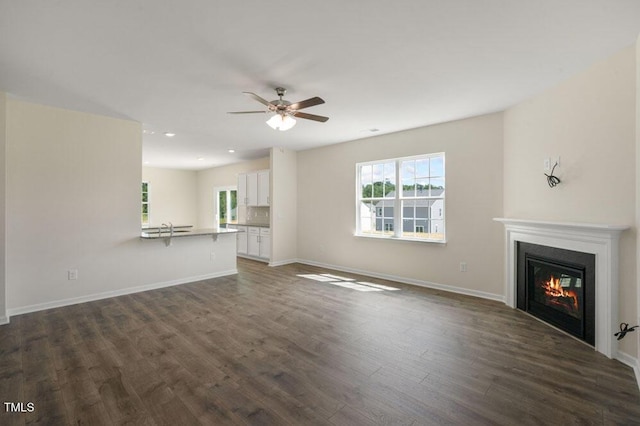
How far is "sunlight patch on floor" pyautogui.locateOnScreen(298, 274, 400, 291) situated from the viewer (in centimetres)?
478

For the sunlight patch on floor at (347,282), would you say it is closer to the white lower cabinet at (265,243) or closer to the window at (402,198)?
the window at (402,198)

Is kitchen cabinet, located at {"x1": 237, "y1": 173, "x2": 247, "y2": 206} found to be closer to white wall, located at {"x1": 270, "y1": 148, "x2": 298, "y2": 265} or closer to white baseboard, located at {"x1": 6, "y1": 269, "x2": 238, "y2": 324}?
white wall, located at {"x1": 270, "y1": 148, "x2": 298, "y2": 265}

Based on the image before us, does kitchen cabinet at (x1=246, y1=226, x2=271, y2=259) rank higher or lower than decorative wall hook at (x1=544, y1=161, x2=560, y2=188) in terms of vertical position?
lower

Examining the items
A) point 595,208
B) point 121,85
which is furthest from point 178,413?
point 595,208

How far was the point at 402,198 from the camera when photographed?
523 centimetres

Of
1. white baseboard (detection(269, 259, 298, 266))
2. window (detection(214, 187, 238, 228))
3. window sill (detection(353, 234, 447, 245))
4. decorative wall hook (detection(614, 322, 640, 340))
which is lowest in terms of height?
white baseboard (detection(269, 259, 298, 266))

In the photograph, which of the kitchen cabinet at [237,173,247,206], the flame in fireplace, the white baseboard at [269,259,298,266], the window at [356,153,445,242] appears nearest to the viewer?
the flame in fireplace

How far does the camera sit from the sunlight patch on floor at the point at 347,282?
4777mm

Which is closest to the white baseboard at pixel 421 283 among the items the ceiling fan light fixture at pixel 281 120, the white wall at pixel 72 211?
the white wall at pixel 72 211

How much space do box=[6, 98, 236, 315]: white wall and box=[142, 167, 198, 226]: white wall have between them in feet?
17.5

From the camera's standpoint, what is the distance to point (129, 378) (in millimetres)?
2244

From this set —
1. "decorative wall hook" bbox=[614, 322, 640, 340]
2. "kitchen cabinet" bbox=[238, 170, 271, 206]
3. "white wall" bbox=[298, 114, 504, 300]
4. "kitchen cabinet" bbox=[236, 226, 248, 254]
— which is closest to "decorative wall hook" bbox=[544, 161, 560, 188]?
"white wall" bbox=[298, 114, 504, 300]

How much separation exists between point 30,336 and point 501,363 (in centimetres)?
449

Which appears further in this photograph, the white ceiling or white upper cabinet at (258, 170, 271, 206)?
white upper cabinet at (258, 170, 271, 206)
